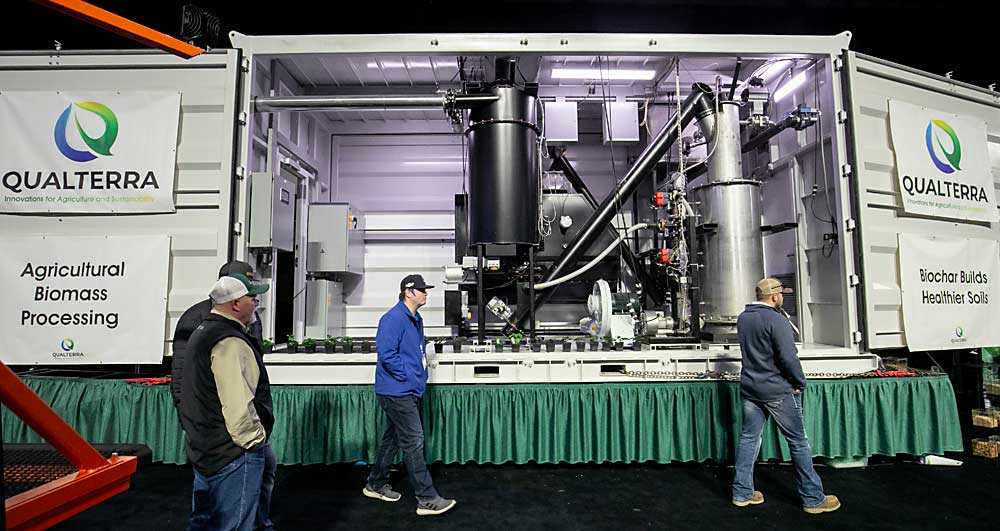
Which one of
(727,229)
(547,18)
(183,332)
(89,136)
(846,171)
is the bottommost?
(183,332)

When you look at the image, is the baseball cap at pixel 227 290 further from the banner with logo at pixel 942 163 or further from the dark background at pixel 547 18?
the banner with logo at pixel 942 163

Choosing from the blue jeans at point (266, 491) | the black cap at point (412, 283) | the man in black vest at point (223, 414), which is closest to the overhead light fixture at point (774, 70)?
the black cap at point (412, 283)

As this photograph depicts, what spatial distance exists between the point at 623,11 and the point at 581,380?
164 inches

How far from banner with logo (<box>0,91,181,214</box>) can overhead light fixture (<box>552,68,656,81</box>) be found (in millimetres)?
4321

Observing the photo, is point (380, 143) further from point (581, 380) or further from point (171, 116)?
point (581, 380)

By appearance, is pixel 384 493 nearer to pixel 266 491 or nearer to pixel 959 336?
pixel 266 491

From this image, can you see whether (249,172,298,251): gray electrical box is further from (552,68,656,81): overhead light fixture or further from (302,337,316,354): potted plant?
(552,68,656,81): overhead light fixture

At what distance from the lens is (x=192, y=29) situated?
392 centimetres

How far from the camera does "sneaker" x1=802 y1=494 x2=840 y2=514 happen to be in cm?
301

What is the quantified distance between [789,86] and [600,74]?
2.17m

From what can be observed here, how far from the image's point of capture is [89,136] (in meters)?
3.93

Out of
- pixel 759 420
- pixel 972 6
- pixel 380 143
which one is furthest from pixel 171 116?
pixel 972 6

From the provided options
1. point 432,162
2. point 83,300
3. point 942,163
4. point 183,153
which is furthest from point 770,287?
point 83,300

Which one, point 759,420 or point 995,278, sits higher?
point 995,278
